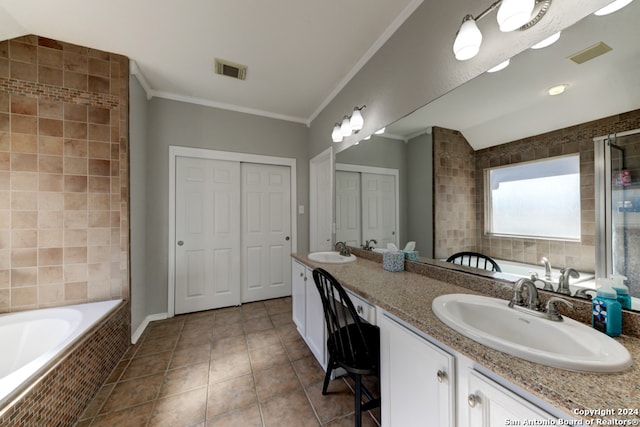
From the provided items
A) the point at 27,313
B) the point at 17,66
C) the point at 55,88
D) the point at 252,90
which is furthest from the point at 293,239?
the point at 17,66

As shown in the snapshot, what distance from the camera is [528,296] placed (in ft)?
2.84

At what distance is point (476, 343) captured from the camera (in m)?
0.69

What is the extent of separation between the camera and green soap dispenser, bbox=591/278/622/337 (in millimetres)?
703

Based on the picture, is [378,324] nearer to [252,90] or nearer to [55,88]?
[252,90]

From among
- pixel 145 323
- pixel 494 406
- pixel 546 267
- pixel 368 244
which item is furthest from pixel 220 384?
pixel 546 267

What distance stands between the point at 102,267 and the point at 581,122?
10.2 ft

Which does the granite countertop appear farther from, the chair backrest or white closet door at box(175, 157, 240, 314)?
white closet door at box(175, 157, 240, 314)

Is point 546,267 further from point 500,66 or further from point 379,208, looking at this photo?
point 379,208

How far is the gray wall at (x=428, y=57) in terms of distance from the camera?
911mm

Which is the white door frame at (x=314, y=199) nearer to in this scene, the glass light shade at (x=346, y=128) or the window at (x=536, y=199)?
the glass light shade at (x=346, y=128)

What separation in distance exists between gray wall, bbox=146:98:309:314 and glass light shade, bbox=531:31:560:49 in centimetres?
258

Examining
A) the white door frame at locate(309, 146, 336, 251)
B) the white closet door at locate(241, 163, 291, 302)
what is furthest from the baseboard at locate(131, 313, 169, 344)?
the white door frame at locate(309, 146, 336, 251)

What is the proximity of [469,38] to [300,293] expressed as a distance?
2.01 m

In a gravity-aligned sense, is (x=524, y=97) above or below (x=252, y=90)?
below
